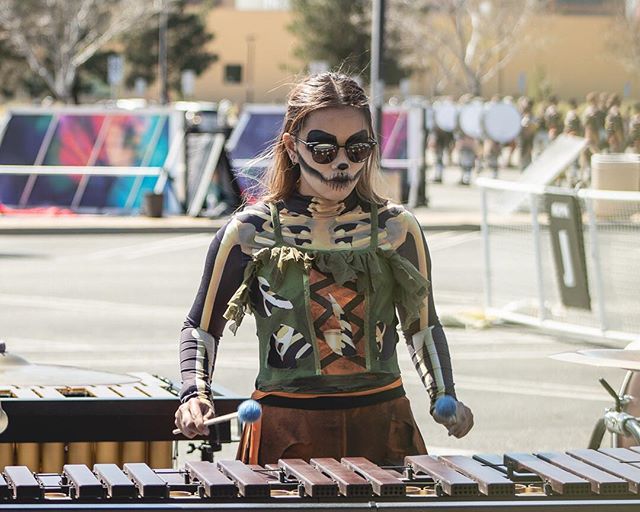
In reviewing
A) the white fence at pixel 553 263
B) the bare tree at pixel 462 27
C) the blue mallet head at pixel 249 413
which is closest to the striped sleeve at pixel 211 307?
the blue mallet head at pixel 249 413

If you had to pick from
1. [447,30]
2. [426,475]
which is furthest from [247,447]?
[447,30]

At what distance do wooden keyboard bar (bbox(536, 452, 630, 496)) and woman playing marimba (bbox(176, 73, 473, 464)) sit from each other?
394mm

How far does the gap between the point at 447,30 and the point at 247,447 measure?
77.3 m

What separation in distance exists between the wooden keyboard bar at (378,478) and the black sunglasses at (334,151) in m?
0.89

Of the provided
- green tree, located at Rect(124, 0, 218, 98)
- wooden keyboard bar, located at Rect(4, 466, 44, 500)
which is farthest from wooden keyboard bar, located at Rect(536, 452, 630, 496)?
green tree, located at Rect(124, 0, 218, 98)

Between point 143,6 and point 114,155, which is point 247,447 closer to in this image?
point 114,155

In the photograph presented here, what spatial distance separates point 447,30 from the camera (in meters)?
80.5

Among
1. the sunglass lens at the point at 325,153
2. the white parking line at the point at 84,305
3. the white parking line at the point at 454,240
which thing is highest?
the sunglass lens at the point at 325,153

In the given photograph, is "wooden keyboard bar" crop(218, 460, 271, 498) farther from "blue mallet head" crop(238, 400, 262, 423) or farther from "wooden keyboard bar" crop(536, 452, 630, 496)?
"wooden keyboard bar" crop(536, 452, 630, 496)

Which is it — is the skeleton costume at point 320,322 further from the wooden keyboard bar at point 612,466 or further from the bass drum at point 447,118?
the bass drum at point 447,118

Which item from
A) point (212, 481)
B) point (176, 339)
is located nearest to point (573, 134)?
point (176, 339)

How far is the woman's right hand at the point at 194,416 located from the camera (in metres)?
4.25

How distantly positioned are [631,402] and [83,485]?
224 cm

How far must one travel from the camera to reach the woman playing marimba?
14.2 feet
